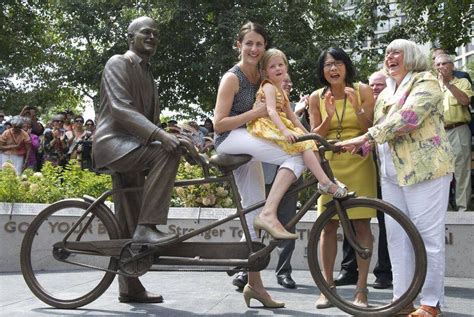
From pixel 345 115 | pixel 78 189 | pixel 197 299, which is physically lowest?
pixel 197 299

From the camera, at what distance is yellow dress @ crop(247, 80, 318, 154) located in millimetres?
5531

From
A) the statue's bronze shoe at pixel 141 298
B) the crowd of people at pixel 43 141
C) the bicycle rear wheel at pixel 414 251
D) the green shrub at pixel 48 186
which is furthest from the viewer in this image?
the crowd of people at pixel 43 141

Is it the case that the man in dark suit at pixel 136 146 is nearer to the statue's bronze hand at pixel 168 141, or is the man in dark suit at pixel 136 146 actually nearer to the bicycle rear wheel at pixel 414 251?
the statue's bronze hand at pixel 168 141

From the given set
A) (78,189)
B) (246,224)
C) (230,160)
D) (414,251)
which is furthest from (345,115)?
(78,189)

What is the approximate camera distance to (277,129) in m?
5.61

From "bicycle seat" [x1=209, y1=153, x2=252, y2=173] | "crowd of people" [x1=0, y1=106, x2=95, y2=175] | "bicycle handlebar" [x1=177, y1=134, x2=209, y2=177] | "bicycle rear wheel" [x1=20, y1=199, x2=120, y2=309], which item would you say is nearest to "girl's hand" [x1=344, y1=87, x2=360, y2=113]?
"bicycle seat" [x1=209, y1=153, x2=252, y2=173]

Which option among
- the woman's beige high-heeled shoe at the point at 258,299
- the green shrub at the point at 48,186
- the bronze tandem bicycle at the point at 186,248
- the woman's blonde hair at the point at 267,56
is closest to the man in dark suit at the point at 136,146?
the bronze tandem bicycle at the point at 186,248

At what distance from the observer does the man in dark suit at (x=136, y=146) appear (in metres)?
5.69

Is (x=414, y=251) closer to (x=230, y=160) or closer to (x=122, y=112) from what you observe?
(x=230, y=160)

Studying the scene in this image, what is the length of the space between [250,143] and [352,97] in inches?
44.8

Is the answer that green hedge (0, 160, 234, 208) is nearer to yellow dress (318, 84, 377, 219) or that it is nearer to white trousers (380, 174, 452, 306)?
yellow dress (318, 84, 377, 219)

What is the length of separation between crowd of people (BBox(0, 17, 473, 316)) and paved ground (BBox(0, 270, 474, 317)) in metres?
0.19

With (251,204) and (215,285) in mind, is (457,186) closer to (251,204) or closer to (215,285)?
(215,285)

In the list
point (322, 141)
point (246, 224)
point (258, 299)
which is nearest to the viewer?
point (322, 141)
